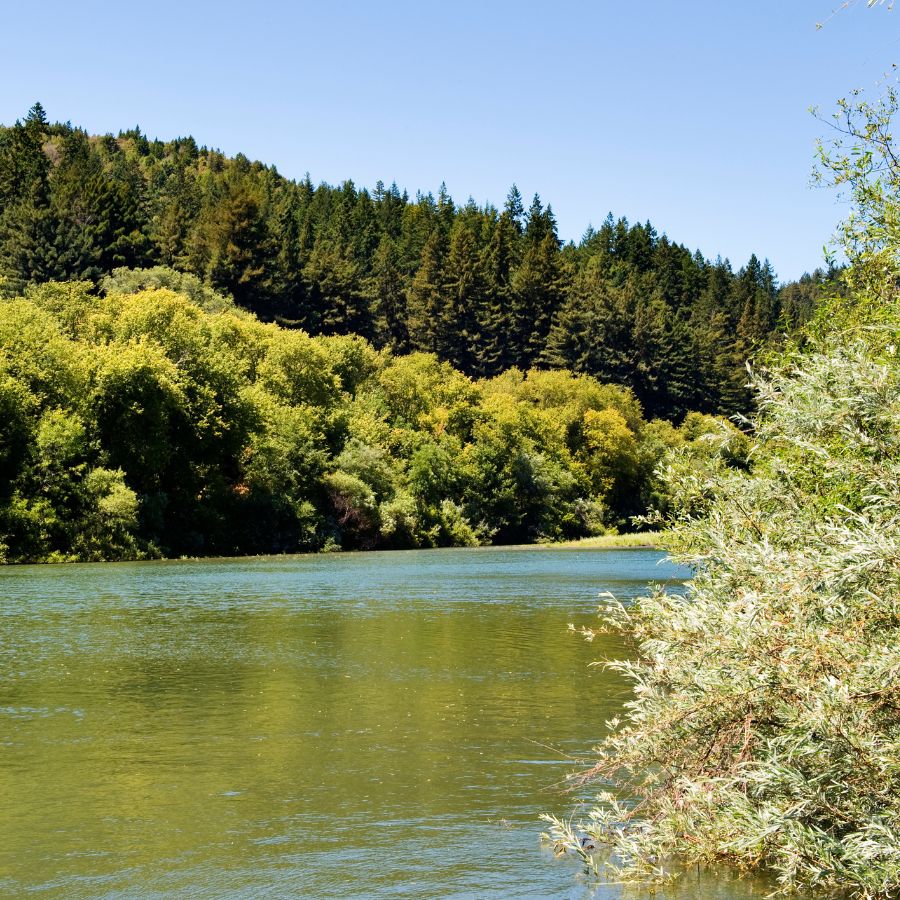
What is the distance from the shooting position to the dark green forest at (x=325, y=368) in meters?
66.2

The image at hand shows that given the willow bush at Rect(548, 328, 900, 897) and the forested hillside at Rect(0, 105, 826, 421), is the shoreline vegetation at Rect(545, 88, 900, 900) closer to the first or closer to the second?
the willow bush at Rect(548, 328, 900, 897)

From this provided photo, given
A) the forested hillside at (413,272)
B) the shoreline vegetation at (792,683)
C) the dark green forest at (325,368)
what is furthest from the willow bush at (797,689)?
the forested hillside at (413,272)

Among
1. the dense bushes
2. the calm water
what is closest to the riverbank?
the dense bushes

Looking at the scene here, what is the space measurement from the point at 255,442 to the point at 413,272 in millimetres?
90471

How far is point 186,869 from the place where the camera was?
466 inches

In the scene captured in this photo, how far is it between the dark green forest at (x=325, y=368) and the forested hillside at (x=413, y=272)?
0.39 meters

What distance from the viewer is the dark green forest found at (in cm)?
6625

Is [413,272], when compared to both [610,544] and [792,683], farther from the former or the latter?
[792,683]

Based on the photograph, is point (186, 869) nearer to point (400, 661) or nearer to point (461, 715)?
point (461, 715)

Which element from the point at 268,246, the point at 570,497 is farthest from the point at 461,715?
the point at 268,246

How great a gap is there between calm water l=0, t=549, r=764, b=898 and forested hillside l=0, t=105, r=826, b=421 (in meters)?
79.7

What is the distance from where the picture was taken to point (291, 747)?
57.4ft

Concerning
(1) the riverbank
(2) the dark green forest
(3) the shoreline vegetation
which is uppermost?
(2) the dark green forest

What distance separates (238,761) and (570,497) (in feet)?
297
